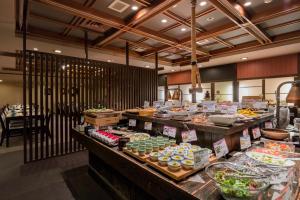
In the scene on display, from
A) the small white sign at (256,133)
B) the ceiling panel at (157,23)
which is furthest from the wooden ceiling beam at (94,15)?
the small white sign at (256,133)

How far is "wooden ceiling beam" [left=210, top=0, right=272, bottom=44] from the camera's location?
2846 mm

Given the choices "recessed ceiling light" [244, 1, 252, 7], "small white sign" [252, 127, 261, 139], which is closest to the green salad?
"small white sign" [252, 127, 261, 139]

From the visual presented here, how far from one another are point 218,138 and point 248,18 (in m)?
3.09

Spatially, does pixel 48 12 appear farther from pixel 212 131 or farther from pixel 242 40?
pixel 242 40

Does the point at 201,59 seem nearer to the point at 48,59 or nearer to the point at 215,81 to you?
the point at 215,81

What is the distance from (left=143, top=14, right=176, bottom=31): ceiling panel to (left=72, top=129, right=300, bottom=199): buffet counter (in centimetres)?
275

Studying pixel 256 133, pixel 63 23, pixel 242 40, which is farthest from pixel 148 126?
pixel 242 40

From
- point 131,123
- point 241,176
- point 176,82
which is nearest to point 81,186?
point 131,123

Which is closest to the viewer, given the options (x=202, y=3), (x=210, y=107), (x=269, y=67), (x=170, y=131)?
(x=170, y=131)

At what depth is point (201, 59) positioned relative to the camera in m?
6.70

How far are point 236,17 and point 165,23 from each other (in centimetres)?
146

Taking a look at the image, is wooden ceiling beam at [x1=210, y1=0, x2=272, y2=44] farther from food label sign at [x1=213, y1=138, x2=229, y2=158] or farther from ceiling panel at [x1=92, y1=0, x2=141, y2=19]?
food label sign at [x1=213, y1=138, x2=229, y2=158]

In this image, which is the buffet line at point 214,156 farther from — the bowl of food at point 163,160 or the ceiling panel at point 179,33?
the ceiling panel at point 179,33

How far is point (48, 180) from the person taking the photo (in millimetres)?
2846
